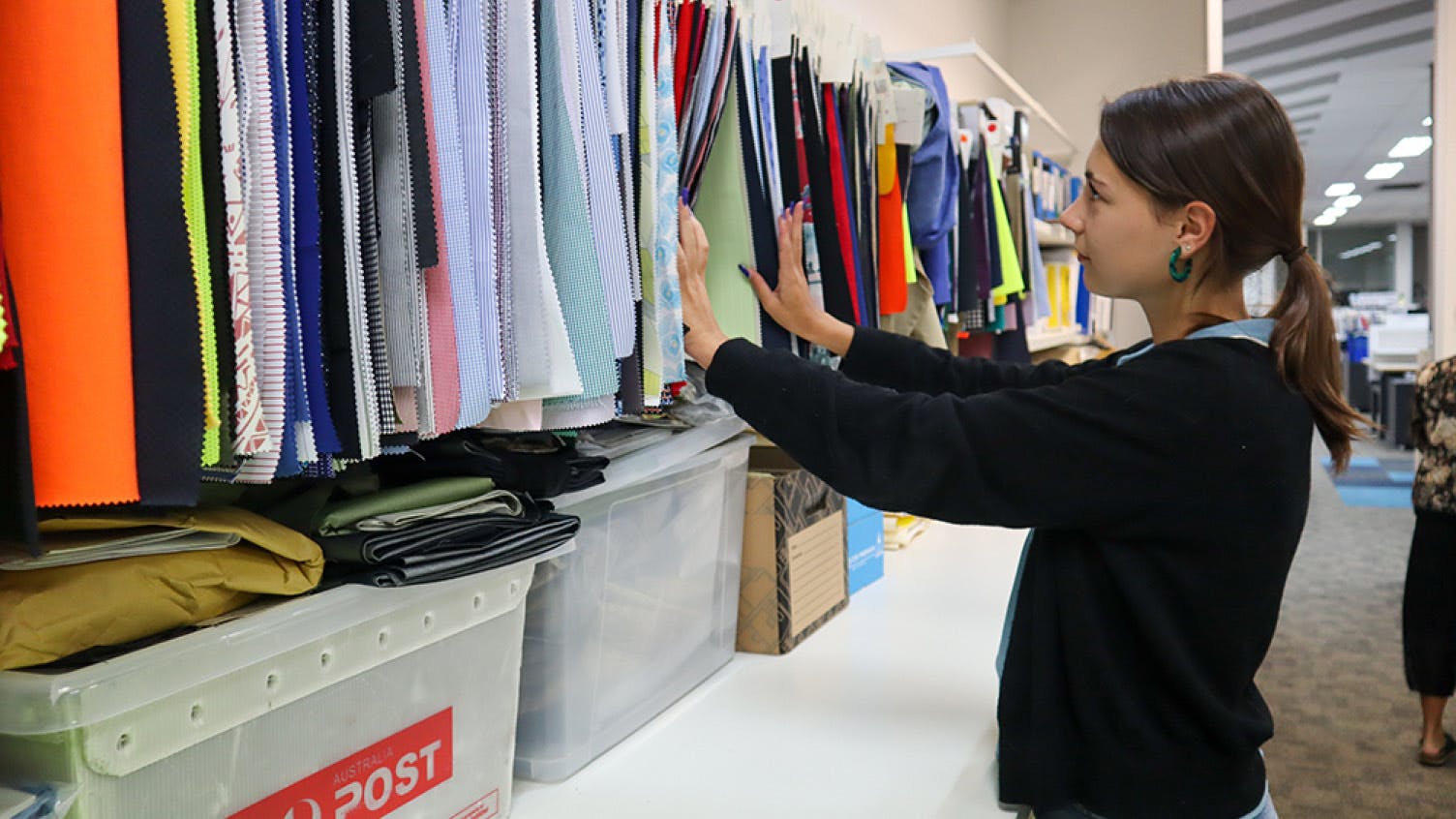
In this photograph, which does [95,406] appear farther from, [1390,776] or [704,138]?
[1390,776]

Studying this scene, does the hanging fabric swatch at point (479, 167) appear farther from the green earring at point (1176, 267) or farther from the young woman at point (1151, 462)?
the green earring at point (1176, 267)

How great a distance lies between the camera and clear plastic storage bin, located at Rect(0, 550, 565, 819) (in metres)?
0.78

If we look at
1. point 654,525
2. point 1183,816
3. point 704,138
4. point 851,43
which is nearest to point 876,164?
point 851,43

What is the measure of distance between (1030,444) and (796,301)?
61cm

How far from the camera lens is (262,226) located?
32.4 inches

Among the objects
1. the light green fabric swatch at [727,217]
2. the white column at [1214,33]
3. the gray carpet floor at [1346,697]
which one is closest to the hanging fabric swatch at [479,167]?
the light green fabric swatch at [727,217]

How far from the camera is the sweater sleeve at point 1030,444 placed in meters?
1.15

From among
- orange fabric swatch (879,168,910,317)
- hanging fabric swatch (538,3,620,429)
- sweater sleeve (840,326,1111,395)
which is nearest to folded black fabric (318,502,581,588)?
hanging fabric swatch (538,3,620,429)

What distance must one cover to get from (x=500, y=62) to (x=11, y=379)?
23.9 inches

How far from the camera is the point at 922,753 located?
1.46 m

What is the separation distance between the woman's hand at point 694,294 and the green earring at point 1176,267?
0.53 meters

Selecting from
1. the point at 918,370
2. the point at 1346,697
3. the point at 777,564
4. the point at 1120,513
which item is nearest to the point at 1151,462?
the point at 1120,513

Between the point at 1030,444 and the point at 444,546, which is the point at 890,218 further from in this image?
the point at 444,546

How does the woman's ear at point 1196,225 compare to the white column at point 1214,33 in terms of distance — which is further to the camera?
the white column at point 1214,33
